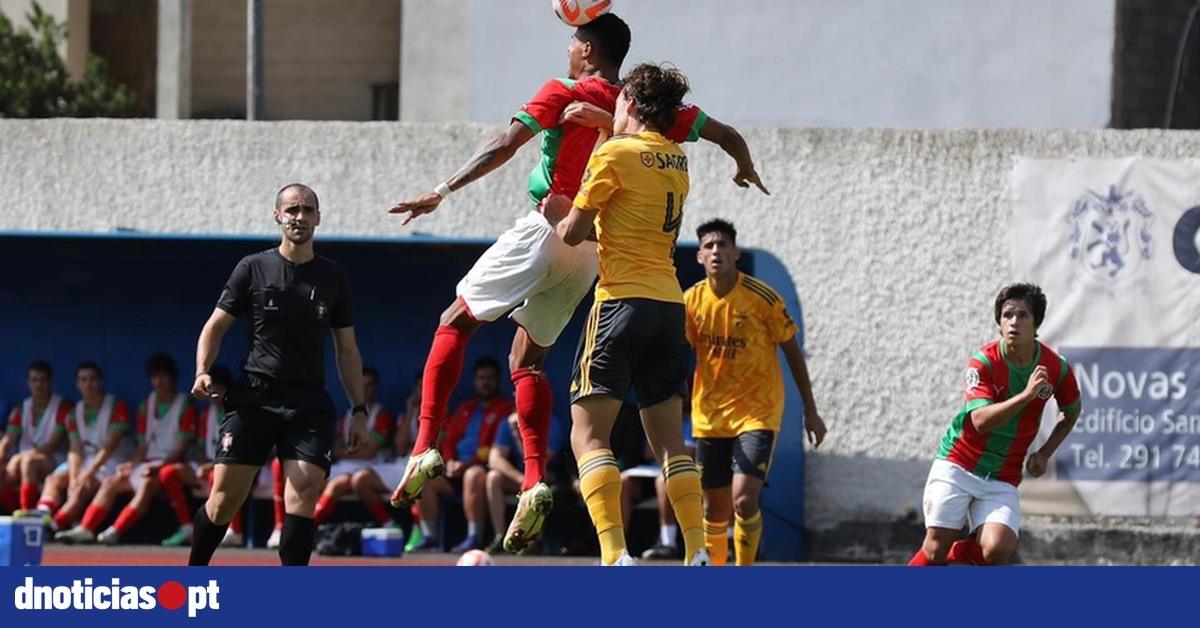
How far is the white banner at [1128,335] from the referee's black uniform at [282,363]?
6659 millimetres

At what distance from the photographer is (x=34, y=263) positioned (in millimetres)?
16422

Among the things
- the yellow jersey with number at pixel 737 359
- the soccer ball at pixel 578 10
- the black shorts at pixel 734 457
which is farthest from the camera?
the yellow jersey with number at pixel 737 359

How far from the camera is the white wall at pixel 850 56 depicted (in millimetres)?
19344

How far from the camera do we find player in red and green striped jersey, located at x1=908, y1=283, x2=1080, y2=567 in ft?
31.6

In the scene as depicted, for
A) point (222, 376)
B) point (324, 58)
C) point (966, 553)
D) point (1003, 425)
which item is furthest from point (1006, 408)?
point (324, 58)

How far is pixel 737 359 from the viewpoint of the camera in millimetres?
11773

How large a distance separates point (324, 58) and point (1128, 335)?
18643mm

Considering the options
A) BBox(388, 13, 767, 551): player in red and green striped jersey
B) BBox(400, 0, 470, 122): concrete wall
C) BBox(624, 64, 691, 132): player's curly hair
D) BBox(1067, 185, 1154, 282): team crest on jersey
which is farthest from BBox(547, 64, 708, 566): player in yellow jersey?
BBox(400, 0, 470, 122): concrete wall

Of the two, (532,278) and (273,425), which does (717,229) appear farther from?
(532,278)

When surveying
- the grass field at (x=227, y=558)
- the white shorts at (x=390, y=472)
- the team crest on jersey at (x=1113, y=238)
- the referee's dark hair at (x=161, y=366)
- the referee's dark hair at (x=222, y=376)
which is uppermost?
the team crest on jersey at (x=1113, y=238)

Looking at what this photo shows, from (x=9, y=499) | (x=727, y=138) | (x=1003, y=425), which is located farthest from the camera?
(x=9, y=499)

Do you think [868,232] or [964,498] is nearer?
[964,498]
